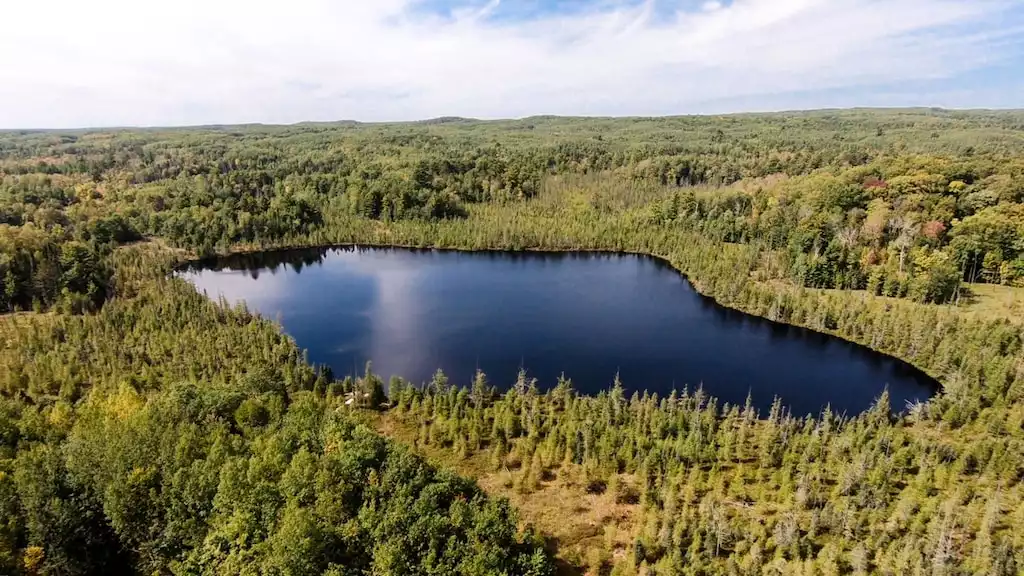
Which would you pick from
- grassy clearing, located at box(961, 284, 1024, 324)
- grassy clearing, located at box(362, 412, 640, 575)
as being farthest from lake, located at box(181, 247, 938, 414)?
grassy clearing, located at box(961, 284, 1024, 324)

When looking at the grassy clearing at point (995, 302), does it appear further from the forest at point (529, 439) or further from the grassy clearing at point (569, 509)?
the grassy clearing at point (569, 509)

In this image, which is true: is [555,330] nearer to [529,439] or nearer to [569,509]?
[529,439]

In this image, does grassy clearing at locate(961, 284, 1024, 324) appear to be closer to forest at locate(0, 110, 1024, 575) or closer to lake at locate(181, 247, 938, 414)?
Result: forest at locate(0, 110, 1024, 575)

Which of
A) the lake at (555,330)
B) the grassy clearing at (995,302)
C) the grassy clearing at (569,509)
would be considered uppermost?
the grassy clearing at (995,302)

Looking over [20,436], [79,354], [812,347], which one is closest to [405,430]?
[20,436]

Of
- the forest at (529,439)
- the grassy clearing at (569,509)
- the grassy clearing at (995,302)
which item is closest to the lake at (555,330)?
the forest at (529,439)

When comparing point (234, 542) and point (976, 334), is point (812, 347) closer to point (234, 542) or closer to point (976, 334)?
point (976, 334)
